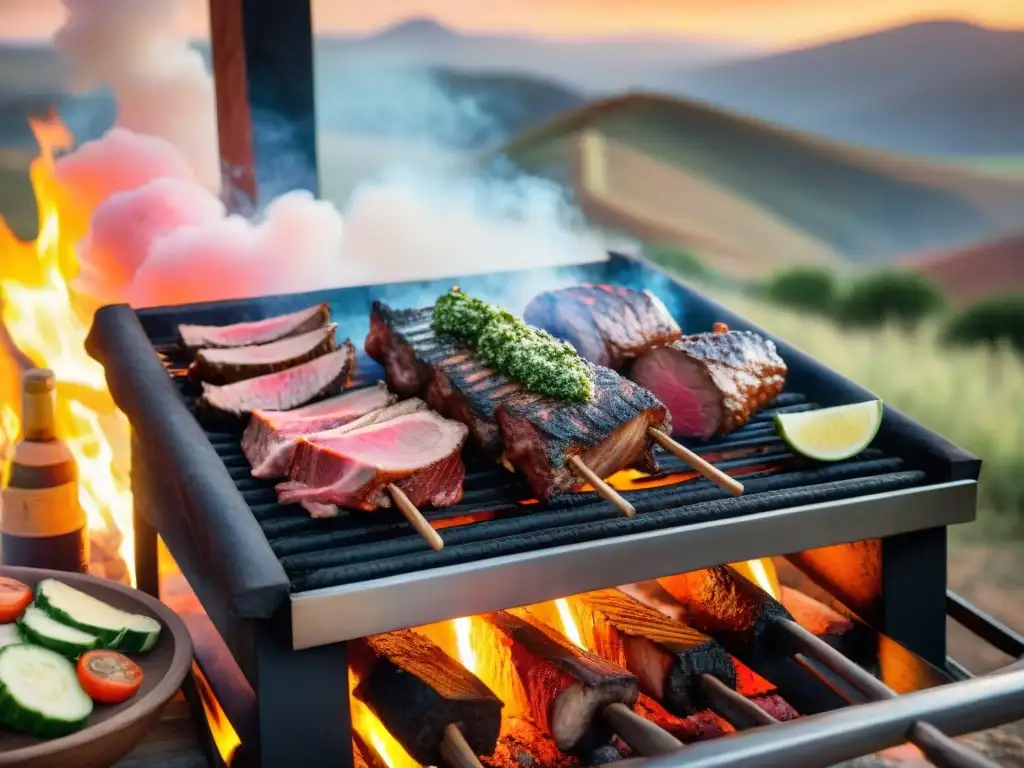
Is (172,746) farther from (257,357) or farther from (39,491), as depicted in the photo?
(257,357)

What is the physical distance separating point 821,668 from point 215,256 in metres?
3.43

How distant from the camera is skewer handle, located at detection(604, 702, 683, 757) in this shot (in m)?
2.95

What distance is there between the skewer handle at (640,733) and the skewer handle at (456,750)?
1.23 ft

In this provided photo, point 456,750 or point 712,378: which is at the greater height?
point 712,378

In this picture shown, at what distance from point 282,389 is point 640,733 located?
5.18 feet

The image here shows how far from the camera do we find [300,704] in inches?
115

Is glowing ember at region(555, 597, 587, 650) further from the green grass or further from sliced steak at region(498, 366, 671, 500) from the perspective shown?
the green grass

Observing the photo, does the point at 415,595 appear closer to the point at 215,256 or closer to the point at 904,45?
the point at 215,256

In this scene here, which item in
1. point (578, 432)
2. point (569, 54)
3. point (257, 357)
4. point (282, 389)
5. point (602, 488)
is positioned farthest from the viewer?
point (569, 54)

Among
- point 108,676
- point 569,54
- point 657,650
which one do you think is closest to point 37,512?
point 108,676

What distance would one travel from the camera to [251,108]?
5.57 metres

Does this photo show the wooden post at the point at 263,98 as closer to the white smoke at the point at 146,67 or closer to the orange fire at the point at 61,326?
the white smoke at the point at 146,67

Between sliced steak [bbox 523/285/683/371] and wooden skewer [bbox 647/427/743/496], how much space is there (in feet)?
1.85

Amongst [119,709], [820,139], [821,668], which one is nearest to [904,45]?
[820,139]
